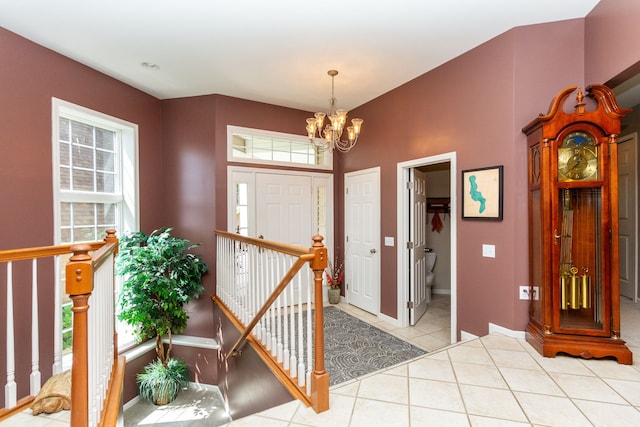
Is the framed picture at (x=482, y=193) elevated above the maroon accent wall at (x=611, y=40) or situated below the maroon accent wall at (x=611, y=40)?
below

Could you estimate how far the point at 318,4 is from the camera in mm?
2324

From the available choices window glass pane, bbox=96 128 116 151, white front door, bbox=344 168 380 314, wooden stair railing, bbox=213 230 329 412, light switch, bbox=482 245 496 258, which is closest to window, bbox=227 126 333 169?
white front door, bbox=344 168 380 314

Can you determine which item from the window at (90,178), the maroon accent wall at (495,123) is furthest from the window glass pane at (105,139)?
the maroon accent wall at (495,123)

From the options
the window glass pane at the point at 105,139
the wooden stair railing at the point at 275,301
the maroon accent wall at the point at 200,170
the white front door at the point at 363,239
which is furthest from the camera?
the white front door at the point at 363,239

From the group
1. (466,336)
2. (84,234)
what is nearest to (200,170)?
(84,234)

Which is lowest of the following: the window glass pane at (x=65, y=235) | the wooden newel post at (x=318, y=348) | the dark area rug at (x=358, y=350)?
the dark area rug at (x=358, y=350)

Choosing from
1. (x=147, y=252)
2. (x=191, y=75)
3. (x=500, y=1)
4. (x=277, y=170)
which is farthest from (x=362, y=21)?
(x=147, y=252)

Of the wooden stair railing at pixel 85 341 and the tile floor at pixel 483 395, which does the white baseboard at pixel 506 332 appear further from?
the wooden stair railing at pixel 85 341

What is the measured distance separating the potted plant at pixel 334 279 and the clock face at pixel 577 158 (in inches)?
124

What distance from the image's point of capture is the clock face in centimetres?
223

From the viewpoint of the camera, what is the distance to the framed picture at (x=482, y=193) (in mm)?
2729

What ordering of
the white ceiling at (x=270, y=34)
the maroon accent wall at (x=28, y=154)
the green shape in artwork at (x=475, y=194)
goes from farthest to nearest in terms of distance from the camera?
the green shape in artwork at (x=475, y=194) < the maroon accent wall at (x=28, y=154) < the white ceiling at (x=270, y=34)

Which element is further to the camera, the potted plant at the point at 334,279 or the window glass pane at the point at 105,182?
the potted plant at the point at 334,279

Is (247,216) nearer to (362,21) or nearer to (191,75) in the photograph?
(191,75)
